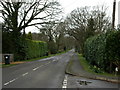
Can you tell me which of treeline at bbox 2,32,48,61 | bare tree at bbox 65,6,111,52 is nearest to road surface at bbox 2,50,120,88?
treeline at bbox 2,32,48,61

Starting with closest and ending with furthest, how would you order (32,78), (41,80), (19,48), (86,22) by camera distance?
(41,80), (32,78), (19,48), (86,22)

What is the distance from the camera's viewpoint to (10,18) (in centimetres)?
2844

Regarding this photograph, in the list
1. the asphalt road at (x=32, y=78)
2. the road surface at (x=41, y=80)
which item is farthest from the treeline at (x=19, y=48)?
the road surface at (x=41, y=80)

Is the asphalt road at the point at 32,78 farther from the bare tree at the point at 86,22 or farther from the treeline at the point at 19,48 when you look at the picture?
the bare tree at the point at 86,22

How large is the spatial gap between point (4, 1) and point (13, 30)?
4.86 m

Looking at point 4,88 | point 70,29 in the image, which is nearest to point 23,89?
point 4,88

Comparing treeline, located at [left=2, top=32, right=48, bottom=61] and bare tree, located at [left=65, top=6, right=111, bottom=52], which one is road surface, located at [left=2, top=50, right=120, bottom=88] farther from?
bare tree, located at [left=65, top=6, right=111, bottom=52]

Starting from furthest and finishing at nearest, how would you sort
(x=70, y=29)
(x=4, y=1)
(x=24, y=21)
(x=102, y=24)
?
(x=70, y=29), (x=102, y=24), (x=24, y=21), (x=4, y=1)

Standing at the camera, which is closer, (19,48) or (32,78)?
(32,78)

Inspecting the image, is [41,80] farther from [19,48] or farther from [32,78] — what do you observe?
[19,48]

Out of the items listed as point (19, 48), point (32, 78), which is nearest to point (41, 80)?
point (32, 78)

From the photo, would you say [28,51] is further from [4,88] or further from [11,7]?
[4,88]

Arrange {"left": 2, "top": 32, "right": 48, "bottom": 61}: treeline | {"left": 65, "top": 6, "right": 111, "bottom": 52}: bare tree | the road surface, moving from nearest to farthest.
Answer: the road surface → {"left": 2, "top": 32, "right": 48, "bottom": 61}: treeline → {"left": 65, "top": 6, "right": 111, "bottom": 52}: bare tree

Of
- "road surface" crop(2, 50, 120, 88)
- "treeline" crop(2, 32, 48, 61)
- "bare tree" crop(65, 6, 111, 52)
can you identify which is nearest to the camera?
"road surface" crop(2, 50, 120, 88)
